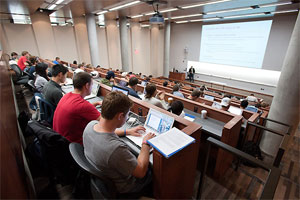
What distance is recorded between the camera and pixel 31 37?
27.2 ft

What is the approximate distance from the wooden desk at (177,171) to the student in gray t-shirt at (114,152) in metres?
0.12

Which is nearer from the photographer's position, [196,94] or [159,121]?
[159,121]

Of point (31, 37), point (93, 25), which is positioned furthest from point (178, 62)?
point (31, 37)

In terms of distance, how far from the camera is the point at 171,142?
129 centimetres

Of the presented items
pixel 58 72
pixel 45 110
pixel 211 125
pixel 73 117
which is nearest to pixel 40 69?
pixel 58 72

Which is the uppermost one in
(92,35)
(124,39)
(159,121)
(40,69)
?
(92,35)

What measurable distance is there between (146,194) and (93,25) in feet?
27.8

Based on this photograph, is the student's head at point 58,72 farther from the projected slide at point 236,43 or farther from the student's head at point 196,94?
the projected slide at point 236,43

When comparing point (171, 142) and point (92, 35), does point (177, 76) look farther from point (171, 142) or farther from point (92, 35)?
point (171, 142)

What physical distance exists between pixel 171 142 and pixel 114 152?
49 centimetres

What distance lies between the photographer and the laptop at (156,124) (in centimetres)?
167

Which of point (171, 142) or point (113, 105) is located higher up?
point (113, 105)

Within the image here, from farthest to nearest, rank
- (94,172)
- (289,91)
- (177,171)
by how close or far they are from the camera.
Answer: (289,91)
(177,171)
(94,172)

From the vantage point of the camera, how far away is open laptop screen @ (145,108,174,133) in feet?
5.52
